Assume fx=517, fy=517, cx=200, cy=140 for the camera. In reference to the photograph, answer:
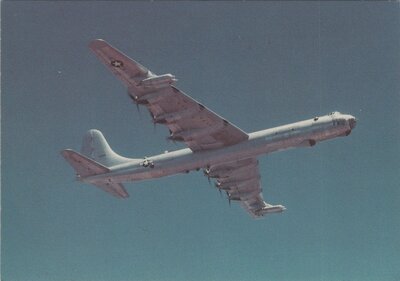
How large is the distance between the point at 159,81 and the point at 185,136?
6074 millimetres

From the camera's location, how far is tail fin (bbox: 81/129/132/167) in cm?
4262

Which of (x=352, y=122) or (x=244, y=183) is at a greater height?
(x=352, y=122)

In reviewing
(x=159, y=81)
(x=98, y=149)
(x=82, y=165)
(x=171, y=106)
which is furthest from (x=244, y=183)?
(x=159, y=81)

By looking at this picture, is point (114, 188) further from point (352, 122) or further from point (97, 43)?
point (352, 122)

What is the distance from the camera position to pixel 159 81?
31.4m

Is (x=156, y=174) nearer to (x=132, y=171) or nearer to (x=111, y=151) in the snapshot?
(x=132, y=171)

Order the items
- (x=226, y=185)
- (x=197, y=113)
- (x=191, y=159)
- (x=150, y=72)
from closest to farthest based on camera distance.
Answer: (x=150, y=72) → (x=197, y=113) → (x=191, y=159) → (x=226, y=185)

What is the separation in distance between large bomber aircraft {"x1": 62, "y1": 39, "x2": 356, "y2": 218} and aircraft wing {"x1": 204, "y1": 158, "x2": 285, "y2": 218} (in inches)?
3.5

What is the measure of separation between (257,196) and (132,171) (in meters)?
13.1

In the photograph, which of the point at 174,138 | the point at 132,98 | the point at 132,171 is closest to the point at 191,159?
the point at 174,138

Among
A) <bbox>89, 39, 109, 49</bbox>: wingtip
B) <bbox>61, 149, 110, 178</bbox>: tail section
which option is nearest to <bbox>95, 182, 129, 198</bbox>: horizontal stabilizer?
<bbox>61, 149, 110, 178</bbox>: tail section

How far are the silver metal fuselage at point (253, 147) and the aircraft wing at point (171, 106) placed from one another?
70 cm

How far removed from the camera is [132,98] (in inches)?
1281

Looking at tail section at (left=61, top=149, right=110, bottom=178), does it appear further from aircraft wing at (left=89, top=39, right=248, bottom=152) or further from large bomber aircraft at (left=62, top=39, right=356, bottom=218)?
aircraft wing at (left=89, top=39, right=248, bottom=152)
